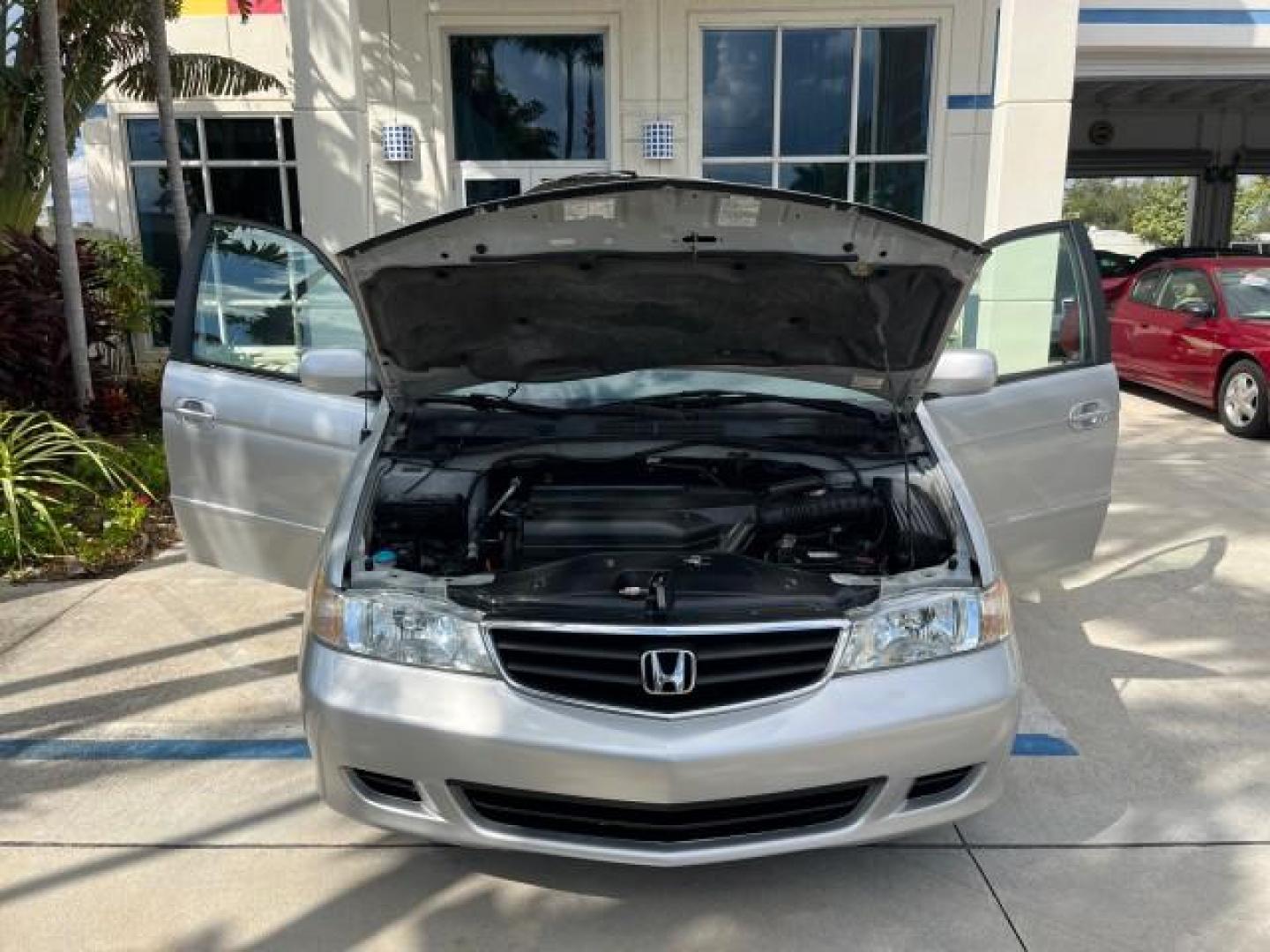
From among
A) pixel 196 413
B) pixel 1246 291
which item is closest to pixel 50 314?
Result: pixel 196 413

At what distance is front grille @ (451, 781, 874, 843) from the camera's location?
8.00 ft

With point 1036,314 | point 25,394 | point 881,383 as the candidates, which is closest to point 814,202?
point 881,383

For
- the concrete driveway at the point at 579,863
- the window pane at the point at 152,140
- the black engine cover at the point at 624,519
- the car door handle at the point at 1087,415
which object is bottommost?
the concrete driveway at the point at 579,863

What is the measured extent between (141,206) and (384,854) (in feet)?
35.0

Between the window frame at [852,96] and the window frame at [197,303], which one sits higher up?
the window frame at [852,96]

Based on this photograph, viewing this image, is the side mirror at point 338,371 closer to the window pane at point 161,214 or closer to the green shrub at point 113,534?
the green shrub at point 113,534

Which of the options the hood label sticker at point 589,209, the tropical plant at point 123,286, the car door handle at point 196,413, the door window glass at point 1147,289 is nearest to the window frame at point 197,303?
the car door handle at point 196,413

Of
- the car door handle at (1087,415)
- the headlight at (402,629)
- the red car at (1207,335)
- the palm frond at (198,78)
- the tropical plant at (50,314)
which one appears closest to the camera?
the headlight at (402,629)

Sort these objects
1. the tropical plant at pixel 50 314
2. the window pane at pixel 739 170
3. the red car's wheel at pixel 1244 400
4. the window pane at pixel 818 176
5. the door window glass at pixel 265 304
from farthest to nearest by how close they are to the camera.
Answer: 1. the window pane at pixel 818 176
2. the window pane at pixel 739 170
3. the red car's wheel at pixel 1244 400
4. the tropical plant at pixel 50 314
5. the door window glass at pixel 265 304

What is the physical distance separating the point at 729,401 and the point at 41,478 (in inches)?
187

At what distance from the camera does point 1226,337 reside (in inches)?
344

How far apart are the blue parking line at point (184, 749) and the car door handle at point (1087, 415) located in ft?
4.12

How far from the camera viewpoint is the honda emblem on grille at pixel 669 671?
241 cm

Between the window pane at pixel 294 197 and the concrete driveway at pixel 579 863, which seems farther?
the window pane at pixel 294 197
